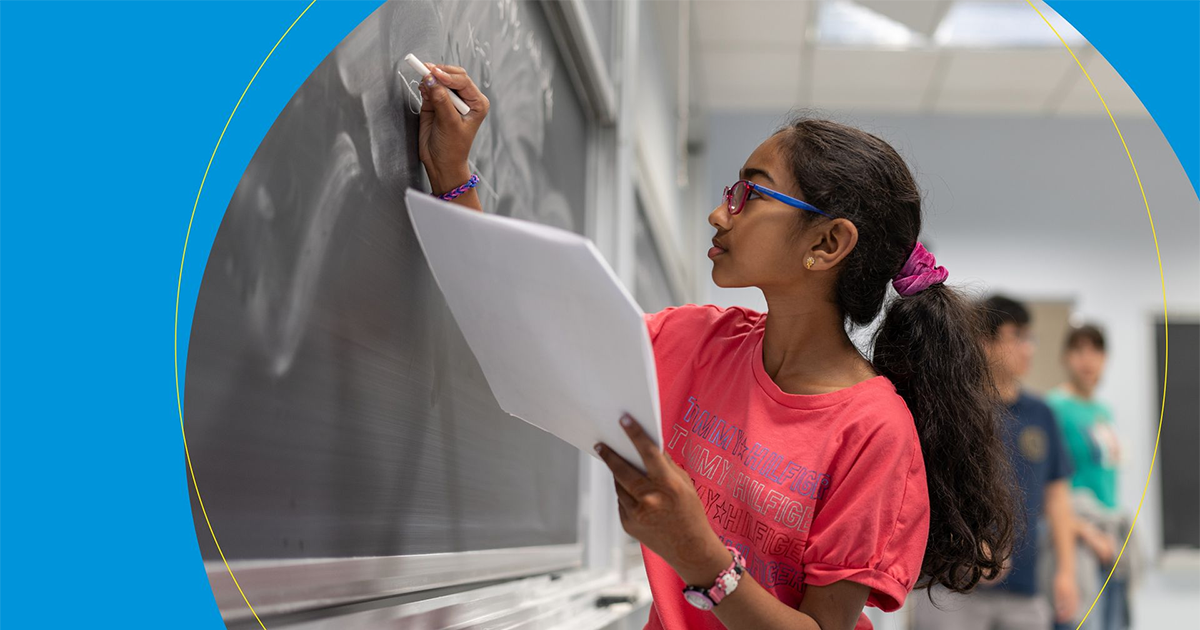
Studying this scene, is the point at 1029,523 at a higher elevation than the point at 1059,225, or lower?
lower

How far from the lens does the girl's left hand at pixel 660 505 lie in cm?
59

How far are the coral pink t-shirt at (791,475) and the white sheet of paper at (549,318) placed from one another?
173 mm

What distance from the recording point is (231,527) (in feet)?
1.71

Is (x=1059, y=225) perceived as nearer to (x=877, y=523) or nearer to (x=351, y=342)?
(x=877, y=523)

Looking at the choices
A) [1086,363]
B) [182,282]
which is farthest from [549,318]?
[1086,363]

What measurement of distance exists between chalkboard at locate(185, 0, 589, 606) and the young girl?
0.31 ft

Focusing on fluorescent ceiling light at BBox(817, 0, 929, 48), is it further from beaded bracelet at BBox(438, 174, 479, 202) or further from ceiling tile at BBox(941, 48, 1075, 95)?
beaded bracelet at BBox(438, 174, 479, 202)

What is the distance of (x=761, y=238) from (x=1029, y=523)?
5.37 feet

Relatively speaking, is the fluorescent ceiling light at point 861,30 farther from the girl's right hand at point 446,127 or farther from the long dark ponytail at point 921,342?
the girl's right hand at point 446,127

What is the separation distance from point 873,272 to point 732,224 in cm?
15

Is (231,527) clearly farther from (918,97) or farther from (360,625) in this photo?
(918,97)

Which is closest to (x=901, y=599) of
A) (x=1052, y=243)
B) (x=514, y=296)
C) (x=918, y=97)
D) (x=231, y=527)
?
(x=514, y=296)

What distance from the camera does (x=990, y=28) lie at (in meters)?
3.88

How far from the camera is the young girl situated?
0.76 m
